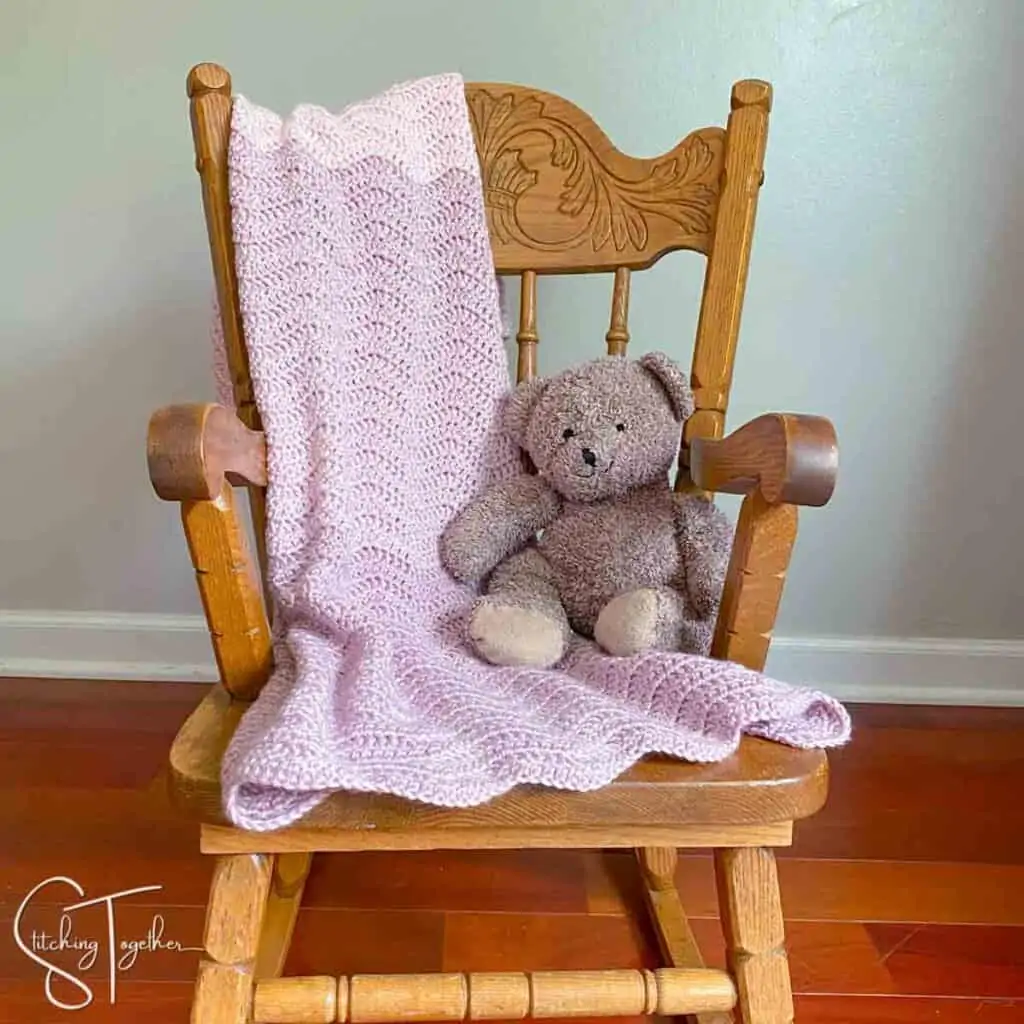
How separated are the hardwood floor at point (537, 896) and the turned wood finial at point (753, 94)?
2.37 feet

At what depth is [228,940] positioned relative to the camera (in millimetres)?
583

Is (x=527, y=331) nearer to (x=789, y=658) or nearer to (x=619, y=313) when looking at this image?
(x=619, y=313)

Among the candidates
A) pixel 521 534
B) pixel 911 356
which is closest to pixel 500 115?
pixel 521 534

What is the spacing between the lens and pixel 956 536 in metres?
1.25

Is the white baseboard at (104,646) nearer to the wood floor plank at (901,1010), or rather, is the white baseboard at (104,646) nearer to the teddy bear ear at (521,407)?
the teddy bear ear at (521,407)

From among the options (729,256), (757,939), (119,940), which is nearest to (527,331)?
(729,256)

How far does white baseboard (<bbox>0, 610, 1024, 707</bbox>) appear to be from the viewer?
1.30m

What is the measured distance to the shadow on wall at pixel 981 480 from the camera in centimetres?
113

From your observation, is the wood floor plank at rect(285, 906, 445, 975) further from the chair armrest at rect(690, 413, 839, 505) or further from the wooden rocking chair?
the chair armrest at rect(690, 413, 839, 505)

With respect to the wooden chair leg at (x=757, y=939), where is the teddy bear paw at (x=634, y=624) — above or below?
above

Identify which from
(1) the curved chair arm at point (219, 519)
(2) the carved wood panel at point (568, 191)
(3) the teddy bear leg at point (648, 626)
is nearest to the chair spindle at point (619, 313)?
(2) the carved wood panel at point (568, 191)

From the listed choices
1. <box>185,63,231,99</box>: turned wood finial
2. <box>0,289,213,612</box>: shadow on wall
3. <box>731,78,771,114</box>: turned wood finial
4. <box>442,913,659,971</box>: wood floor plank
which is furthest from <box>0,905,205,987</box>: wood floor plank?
<box>731,78,771,114</box>: turned wood finial

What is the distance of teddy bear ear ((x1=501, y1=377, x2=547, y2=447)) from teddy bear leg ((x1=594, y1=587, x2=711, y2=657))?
6.7 inches

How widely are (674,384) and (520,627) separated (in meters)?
0.24
